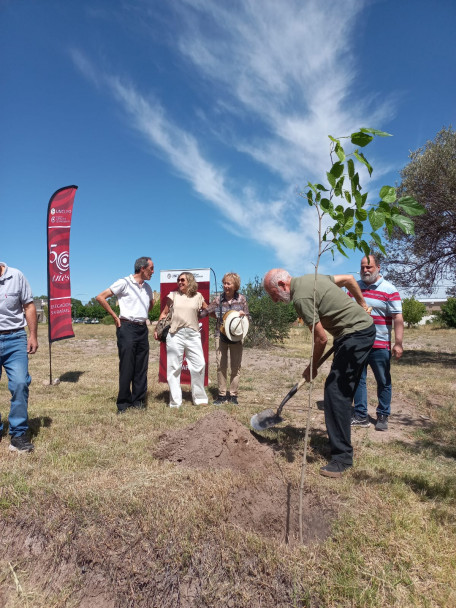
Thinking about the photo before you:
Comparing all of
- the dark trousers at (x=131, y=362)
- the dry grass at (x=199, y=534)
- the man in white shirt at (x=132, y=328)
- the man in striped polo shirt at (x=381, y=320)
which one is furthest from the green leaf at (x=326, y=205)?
the dark trousers at (x=131, y=362)

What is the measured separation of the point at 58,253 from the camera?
7926mm

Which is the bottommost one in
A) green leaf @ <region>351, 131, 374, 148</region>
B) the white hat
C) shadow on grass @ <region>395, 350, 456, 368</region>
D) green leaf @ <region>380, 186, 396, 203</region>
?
shadow on grass @ <region>395, 350, 456, 368</region>

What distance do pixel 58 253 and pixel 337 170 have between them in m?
7.11

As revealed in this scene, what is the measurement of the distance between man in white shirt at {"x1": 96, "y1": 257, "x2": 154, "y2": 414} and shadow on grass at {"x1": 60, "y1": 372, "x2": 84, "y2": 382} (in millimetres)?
3293

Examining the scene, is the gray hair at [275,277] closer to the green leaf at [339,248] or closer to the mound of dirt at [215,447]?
the green leaf at [339,248]

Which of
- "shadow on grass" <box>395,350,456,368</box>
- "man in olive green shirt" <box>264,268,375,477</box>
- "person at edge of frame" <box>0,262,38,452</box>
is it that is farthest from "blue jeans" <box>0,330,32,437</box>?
"shadow on grass" <box>395,350,456,368</box>

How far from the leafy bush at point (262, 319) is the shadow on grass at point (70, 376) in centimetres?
817

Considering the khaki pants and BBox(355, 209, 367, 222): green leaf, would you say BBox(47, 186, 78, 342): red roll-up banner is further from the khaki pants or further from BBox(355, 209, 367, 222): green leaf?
BBox(355, 209, 367, 222): green leaf

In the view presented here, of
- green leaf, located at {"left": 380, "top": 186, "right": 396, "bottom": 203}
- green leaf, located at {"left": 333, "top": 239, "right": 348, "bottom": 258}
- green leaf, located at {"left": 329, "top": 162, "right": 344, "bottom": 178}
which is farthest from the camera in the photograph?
green leaf, located at {"left": 333, "top": 239, "right": 348, "bottom": 258}

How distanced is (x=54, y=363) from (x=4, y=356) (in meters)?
7.18

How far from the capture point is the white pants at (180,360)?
17.9 feet

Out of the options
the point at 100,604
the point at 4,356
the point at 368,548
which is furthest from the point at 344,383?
the point at 4,356

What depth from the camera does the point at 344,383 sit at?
3.45 meters

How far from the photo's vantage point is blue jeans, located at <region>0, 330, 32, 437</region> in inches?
149
